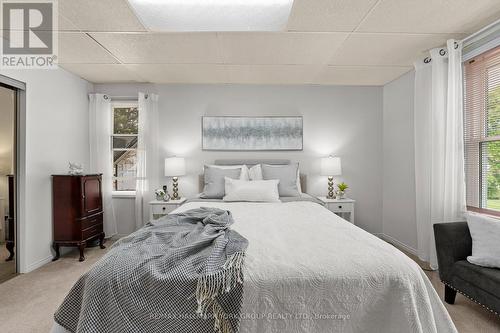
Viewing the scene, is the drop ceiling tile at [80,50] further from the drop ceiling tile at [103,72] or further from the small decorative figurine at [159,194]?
the small decorative figurine at [159,194]

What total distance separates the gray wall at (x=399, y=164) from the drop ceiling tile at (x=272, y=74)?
4.17 ft

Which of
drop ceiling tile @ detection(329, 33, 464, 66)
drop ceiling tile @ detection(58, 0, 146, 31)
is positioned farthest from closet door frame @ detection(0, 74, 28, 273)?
drop ceiling tile @ detection(329, 33, 464, 66)

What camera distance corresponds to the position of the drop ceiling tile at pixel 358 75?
12.2ft

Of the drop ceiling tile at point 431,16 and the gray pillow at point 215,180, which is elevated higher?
the drop ceiling tile at point 431,16

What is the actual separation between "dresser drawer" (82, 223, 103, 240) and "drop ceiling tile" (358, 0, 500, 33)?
3.92 meters

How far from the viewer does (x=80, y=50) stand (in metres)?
3.11

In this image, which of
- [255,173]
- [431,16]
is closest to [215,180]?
[255,173]

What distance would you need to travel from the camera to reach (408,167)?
3.85 meters

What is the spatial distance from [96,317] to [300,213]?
1860mm

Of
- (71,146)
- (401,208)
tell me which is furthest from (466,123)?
(71,146)

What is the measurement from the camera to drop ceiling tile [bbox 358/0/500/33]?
2.23 metres

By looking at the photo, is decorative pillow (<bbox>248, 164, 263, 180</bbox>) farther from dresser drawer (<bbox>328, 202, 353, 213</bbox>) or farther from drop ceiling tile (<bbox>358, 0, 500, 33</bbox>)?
drop ceiling tile (<bbox>358, 0, 500, 33</bbox>)

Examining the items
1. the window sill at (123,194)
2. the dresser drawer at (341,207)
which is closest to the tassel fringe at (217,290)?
the dresser drawer at (341,207)

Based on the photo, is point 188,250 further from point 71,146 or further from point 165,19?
point 71,146
